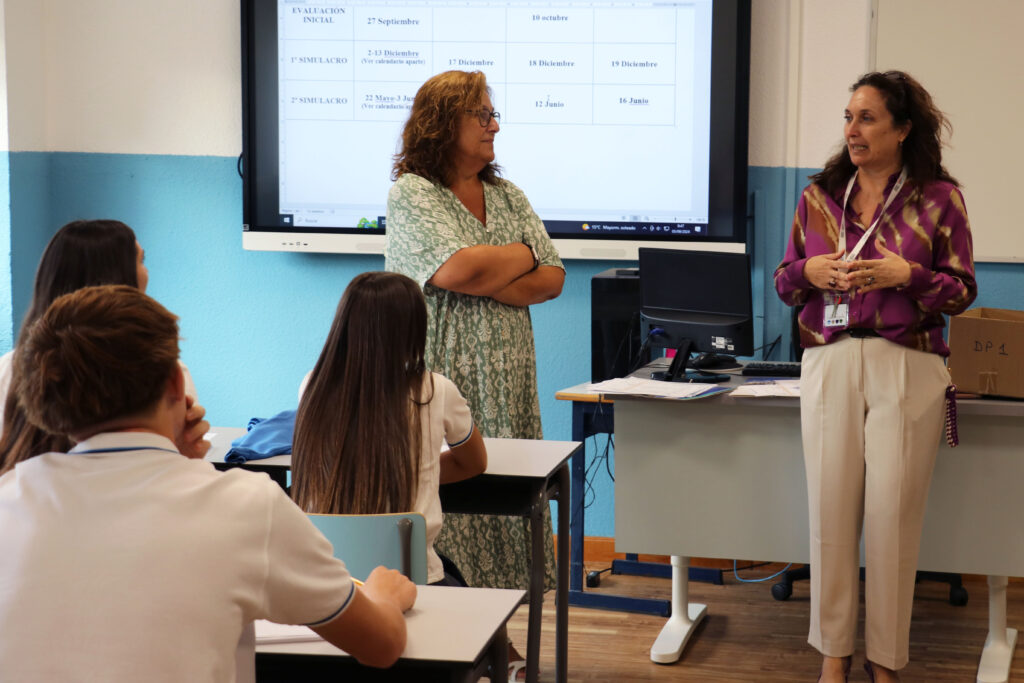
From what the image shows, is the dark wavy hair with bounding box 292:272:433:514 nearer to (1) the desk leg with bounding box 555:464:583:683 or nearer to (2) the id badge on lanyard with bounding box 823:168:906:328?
(1) the desk leg with bounding box 555:464:583:683

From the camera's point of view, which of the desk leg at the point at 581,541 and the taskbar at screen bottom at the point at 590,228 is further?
the taskbar at screen bottom at the point at 590,228

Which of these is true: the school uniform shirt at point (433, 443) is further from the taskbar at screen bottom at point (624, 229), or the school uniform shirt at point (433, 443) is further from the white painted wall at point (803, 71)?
the white painted wall at point (803, 71)

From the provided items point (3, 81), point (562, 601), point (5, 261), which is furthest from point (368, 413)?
point (3, 81)

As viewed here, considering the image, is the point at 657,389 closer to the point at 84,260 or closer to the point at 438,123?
the point at 438,123

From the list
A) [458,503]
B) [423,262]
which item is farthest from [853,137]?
[458,503]

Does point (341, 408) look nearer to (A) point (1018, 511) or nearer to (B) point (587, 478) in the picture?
(A) point (1018, 511)

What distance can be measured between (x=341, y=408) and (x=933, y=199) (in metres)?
1.57

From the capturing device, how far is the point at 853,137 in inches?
104

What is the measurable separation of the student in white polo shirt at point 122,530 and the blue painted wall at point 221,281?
315 cm

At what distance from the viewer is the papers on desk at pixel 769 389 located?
297cm

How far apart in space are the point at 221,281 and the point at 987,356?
2953mm

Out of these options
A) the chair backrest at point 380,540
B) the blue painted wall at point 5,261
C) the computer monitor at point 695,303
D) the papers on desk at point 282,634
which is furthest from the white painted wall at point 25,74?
the papers on desk at point 282,634

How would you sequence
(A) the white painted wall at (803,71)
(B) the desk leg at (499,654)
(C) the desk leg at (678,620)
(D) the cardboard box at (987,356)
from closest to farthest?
(B) the desk leg at (499,654) → (D) the cardboard box at (987,356) → (C) the desk leg at (678,620) → (A) the white painted wall at (803,71)

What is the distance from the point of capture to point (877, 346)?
102 inches
